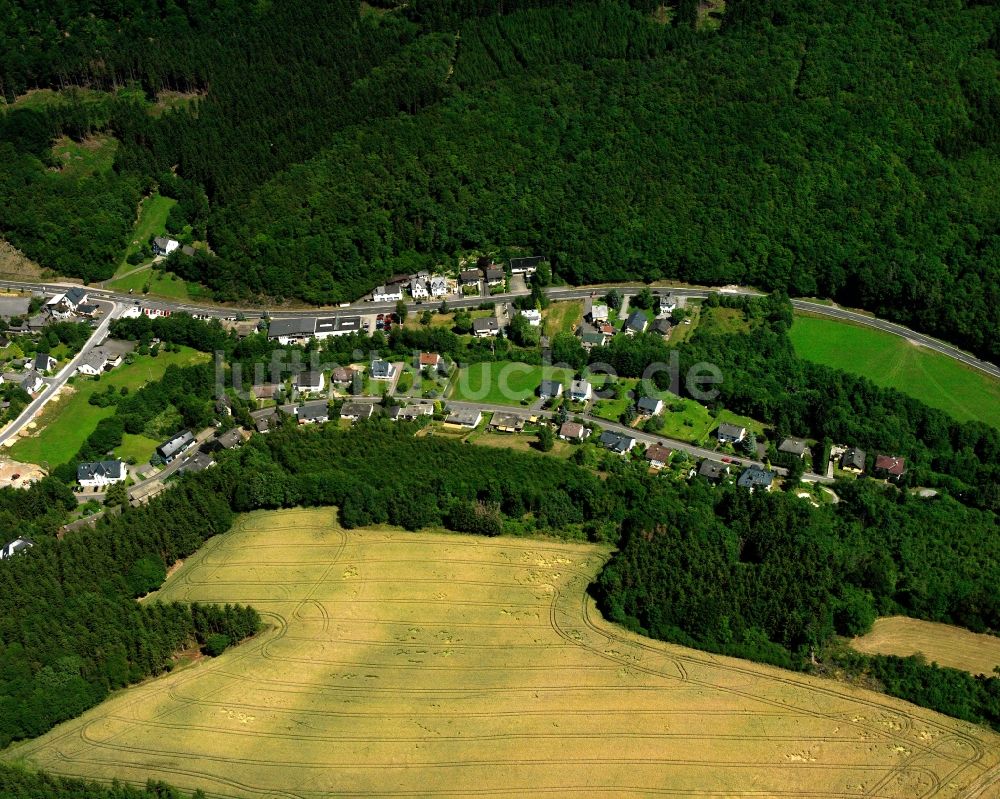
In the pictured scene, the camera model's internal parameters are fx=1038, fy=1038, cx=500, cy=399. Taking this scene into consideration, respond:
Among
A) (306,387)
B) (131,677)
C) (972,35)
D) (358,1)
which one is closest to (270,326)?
(306,387)

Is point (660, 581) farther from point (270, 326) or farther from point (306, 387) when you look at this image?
point (270, 326)

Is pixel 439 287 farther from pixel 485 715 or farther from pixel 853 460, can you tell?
pixel 485 715

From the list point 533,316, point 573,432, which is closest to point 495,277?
point 533,316

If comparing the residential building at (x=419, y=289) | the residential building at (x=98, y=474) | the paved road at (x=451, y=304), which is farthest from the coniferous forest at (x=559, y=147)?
the residential building at (x=98, y=474)

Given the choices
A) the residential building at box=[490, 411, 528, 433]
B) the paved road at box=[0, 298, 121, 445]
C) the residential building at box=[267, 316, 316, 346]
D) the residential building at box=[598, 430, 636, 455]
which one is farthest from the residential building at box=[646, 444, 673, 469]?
the paved road at box=[0, 298, 121, 445]

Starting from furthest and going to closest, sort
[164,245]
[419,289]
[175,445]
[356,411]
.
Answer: [164,245] < [419,289] < [356,411] < [175,445]

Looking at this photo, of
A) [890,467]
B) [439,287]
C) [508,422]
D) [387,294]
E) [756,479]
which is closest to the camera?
[756,479]

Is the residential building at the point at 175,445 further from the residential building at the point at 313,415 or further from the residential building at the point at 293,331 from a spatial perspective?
the residential building at the point at 293,331
